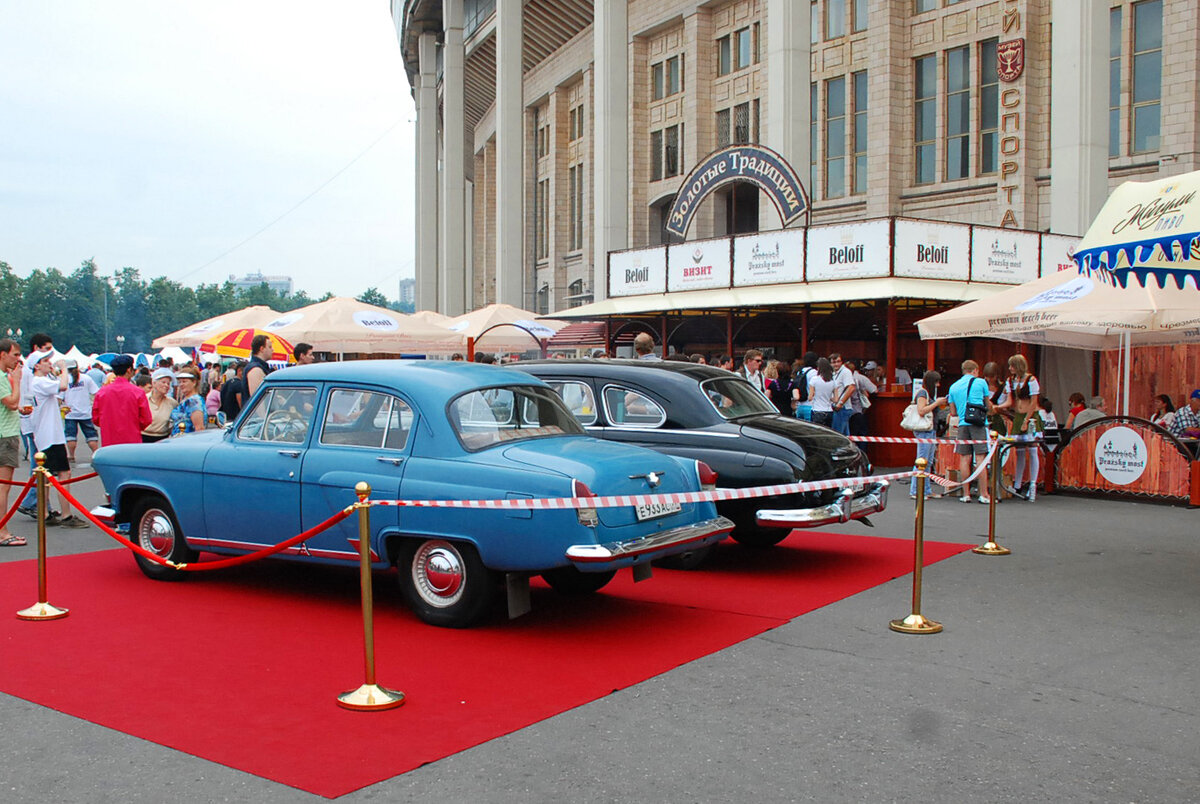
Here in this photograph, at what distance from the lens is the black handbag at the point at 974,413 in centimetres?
1344

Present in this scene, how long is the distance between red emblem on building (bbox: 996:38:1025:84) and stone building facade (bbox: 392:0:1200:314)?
0.05 meters

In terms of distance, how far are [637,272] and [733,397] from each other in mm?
15184

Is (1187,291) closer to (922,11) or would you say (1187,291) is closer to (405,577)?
(405,577)

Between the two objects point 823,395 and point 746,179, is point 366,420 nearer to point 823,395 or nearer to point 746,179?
point 823,395

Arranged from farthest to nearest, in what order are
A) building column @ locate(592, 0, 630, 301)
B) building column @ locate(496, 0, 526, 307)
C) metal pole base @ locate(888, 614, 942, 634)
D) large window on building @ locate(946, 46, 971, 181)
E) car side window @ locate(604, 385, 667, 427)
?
building column @ locate(496, 0, 526, 307) → building column @ locate(592, 0, 630, 301) → large window on building @ locate(946, 46, 971, 181) → car side window @ locate(604, 385, 667, 427) → metal pole base @ locate(888, 614, 942, 634)

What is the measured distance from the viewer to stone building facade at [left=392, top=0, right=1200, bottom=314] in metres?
24.1

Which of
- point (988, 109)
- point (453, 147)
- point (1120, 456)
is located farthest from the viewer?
point (453, 147)

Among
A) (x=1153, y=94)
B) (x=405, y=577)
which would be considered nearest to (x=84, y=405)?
(x=405, y=577)

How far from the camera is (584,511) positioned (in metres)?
6.36

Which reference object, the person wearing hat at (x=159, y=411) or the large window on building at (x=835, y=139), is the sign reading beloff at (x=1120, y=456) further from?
the large window on building at (x=835, y=139)

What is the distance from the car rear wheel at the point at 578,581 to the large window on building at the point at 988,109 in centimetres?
2460

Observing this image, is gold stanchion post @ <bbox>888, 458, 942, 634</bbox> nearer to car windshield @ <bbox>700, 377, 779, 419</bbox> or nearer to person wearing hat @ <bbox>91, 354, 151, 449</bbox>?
car windshield @ <bbox>700, 377, 779, 419</bbox>

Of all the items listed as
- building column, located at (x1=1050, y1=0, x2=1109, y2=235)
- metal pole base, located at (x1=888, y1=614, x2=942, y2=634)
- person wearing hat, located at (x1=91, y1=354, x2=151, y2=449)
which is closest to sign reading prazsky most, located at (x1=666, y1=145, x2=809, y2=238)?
building column, located at (x1=1050, y1=0, x2=1109, y2=235)

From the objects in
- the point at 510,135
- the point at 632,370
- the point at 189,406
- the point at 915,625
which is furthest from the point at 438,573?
the point at 510,135
